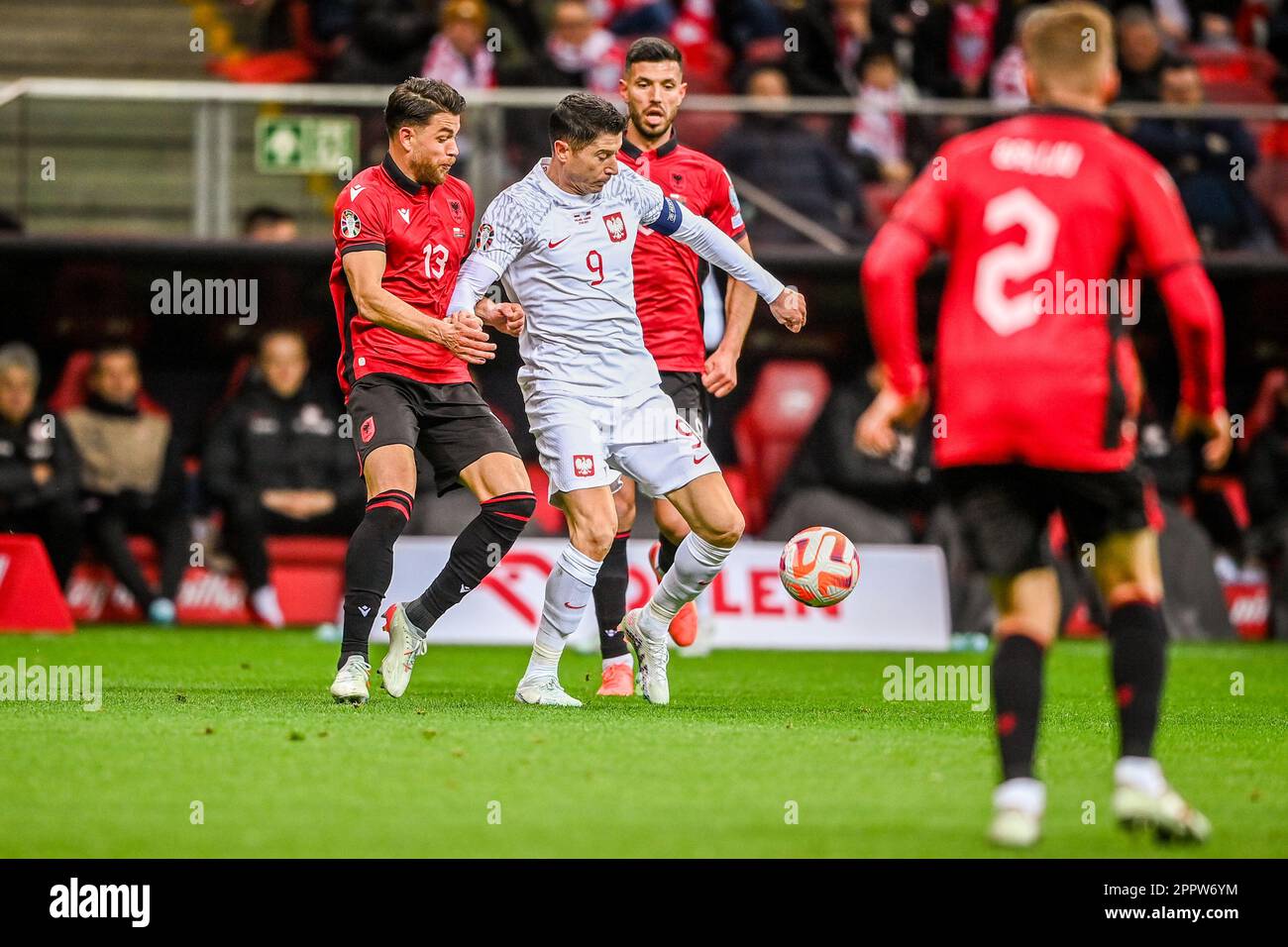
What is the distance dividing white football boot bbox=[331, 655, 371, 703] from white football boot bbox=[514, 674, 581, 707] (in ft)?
2.12

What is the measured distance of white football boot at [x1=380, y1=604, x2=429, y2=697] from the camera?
795 centimetres

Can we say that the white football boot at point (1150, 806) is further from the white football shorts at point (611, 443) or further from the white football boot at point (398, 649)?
the white football boot at point (398, 649)

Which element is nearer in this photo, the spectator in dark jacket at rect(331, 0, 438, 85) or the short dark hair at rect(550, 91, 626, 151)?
the short dark hair at rect(550, 91, 626, 151)

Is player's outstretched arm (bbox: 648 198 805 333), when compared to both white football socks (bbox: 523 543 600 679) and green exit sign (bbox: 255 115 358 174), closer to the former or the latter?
white football socks (bbox: 523 543 600 679)

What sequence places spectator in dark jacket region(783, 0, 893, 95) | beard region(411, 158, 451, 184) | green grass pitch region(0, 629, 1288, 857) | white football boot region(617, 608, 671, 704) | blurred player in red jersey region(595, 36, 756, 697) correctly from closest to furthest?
green grass pitch region(0, 629, 1288, 857), beard region(411, 158, 451, 184), white football boot region(617, 608, 671, 704), blurred player in red jersey region(595, 36, 756, 697), spectator in dark jacket region(783, 0, 893, 95)

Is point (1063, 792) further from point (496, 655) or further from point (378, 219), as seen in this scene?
point (496, 655)

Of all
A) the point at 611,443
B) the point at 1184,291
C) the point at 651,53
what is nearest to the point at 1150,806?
the point at 1184,291

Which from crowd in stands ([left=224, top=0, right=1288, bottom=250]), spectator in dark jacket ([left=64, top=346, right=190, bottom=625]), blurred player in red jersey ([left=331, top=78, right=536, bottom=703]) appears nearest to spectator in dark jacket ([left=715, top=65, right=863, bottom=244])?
crowd in stands ([left=224, top=0, right=1288, bottom=250])

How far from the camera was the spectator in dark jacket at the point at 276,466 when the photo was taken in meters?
14.2

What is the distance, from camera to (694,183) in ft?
29.0

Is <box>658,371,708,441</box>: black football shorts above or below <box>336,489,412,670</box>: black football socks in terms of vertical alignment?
above

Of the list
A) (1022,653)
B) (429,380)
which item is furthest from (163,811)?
(429,380)

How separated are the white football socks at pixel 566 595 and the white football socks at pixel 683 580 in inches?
17.3
